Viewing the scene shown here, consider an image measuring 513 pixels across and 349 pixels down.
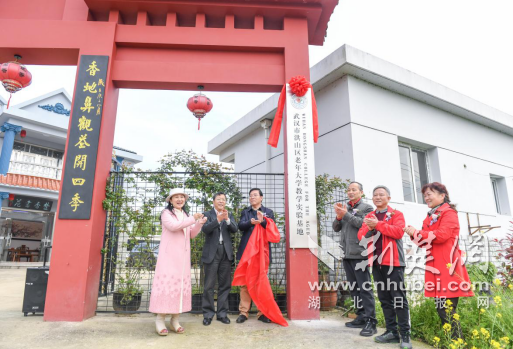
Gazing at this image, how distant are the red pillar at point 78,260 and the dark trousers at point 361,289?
132 inches

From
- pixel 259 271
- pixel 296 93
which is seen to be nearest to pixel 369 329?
pixel 259 271

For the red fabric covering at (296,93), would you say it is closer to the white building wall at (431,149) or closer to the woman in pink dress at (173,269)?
the white building wall at (431,149)

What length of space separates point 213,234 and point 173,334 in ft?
4.18

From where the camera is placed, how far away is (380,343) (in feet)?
10.5

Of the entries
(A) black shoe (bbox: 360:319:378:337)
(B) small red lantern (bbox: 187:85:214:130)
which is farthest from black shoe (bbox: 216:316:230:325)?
(B) small red lantern (bbox: 187:85:214:130)

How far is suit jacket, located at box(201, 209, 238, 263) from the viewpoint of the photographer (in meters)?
4.08

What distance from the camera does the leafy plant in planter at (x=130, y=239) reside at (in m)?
4.54

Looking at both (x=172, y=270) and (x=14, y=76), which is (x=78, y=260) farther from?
(x=14, y=76)

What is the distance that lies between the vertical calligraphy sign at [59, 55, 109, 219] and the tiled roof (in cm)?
949

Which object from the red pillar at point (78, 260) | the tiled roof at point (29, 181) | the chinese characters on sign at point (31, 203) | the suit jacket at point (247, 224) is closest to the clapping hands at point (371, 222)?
the suit jacket at point (247, 224)

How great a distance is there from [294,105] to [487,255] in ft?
18.1

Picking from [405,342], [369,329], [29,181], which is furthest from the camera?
[29,181]

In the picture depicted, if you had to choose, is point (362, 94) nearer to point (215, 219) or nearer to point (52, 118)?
point (215, 219)

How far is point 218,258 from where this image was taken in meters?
4.15
